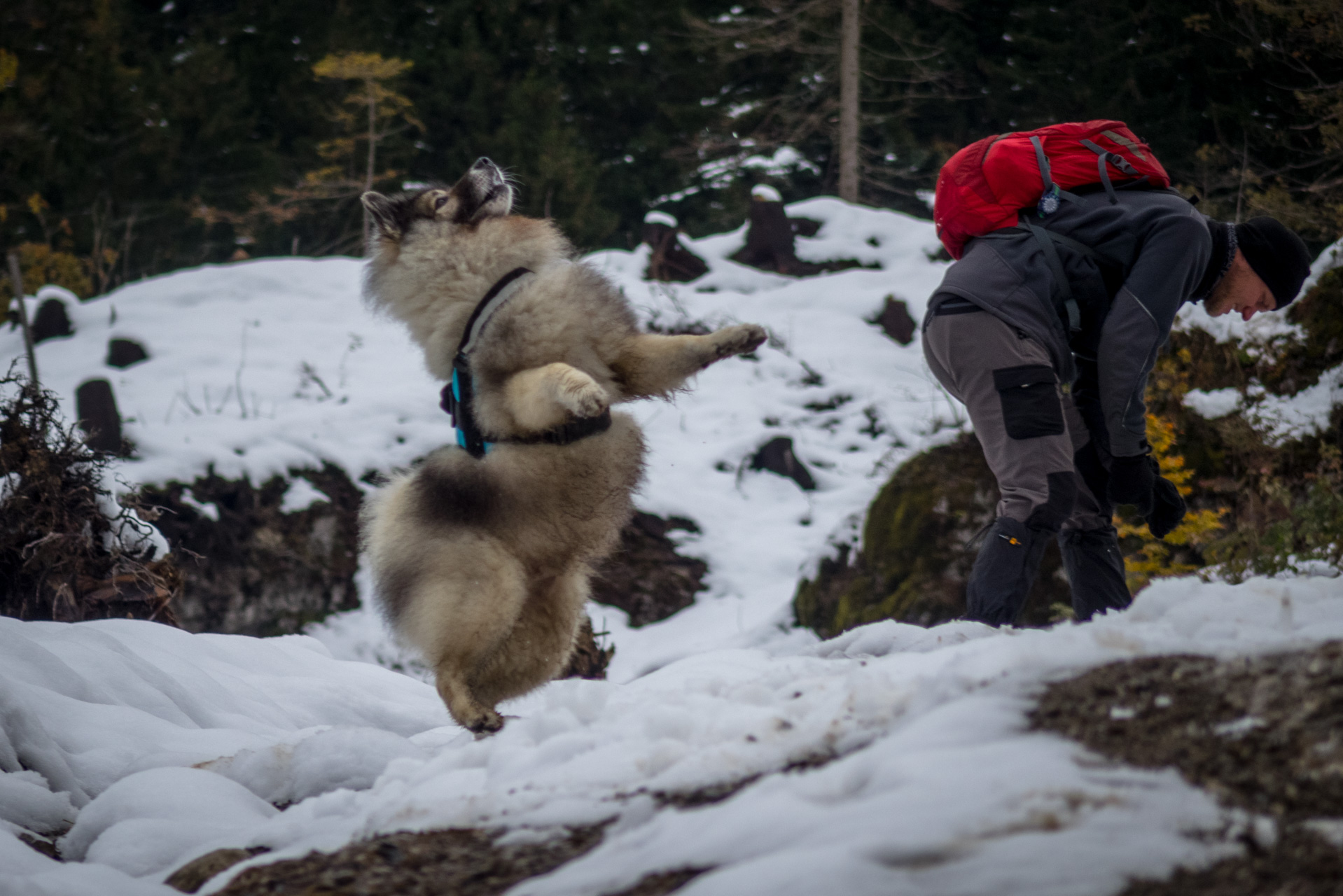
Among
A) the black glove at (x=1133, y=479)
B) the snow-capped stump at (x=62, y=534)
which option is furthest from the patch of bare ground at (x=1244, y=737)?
the snow-capped stump at (x=62, y=534)

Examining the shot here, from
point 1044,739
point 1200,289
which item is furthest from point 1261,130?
point 1044,739

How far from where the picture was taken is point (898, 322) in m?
11.2

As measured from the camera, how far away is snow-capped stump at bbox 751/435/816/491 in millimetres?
8977

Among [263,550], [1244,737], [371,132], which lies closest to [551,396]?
[1244,737]

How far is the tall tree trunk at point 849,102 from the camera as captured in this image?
15.3 meters

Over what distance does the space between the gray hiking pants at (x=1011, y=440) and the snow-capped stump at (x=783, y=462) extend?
5819 mm

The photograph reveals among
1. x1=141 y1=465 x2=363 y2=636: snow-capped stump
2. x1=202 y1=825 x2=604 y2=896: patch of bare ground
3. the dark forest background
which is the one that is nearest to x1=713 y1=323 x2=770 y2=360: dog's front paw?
x1=202 y1=825 x2=604 y2=896: patch of bare ground

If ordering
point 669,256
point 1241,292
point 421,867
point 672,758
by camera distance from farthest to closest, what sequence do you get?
point 669,256 < point 1241,292 < point 672,758 < point 421,867

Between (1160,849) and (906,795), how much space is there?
12.6 inches

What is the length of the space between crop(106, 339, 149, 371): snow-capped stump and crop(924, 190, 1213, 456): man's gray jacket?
9625 mm

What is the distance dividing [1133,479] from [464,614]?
2.35 meters

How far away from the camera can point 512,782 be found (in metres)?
1.85

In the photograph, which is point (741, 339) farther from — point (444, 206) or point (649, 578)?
point (649, 578)

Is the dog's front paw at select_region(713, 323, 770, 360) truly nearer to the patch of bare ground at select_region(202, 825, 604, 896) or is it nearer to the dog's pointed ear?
the dog's pointed ear
